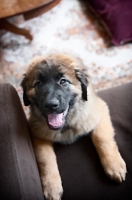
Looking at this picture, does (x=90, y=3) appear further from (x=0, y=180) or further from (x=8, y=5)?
(x=0, y=180)

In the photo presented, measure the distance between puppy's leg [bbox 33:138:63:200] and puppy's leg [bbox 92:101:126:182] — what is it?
0.28 m

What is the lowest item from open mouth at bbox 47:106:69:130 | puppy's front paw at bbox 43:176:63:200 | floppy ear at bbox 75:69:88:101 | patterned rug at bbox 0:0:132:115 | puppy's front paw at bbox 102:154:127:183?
patterned rug at bbox 0:0:132:115

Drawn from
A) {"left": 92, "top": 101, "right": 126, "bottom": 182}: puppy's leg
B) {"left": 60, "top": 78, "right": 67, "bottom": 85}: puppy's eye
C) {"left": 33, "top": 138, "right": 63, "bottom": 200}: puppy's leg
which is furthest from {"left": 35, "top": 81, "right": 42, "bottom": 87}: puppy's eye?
{"left": 92, "top": 101, "right": 126, "bottom": 182}: puppy's leg

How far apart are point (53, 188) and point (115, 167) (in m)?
0.37

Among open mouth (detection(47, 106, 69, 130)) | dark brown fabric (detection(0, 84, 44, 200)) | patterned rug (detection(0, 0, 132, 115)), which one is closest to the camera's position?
dark brown fabric (detection(0, 84, 44, 200))

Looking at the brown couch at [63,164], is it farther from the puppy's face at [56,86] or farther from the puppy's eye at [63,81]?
the puppy's eye at [63,81]

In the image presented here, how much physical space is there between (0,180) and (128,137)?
81cm

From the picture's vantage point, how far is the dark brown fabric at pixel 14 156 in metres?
1.11

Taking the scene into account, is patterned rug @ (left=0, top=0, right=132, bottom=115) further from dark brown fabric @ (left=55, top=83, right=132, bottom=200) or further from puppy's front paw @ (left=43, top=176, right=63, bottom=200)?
puppy's front paw @ (left=43, top=176, right=63, bottom=200)

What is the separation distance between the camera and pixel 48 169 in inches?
55.1

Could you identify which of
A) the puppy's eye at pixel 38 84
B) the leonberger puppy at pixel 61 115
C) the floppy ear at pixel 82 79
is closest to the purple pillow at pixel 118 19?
the leonberger puppy at pixel 61 115

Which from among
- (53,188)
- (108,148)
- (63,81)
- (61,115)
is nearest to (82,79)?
(63,81)

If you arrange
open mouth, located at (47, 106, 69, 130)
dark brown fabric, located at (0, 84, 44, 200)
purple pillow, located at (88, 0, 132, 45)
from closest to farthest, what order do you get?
dark brown fabric, located at (0, 84, 44, 200) < open mouth, located at (47, 106, 69, 130) < purple pillow, located at (88, 0, 132, 45)

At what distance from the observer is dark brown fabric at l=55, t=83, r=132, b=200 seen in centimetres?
128
